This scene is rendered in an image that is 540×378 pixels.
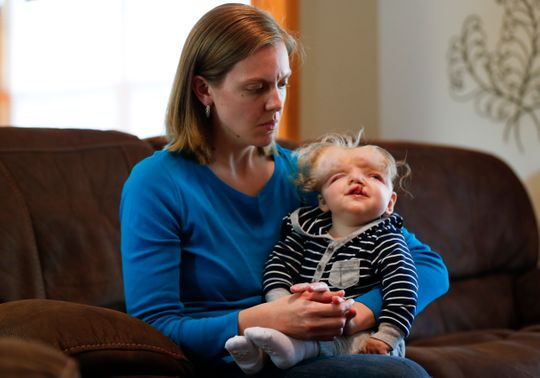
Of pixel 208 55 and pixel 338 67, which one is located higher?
pixel 208 55

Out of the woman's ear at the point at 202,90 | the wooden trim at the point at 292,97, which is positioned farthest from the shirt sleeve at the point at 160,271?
the wooden trim at the point at 292,97

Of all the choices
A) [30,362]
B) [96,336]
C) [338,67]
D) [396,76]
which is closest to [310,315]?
[96,336]

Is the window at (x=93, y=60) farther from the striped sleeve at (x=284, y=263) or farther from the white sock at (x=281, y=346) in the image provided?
Result: the white sock at (x=281, y=346)

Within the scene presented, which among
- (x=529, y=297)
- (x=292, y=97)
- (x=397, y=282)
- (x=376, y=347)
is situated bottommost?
(x=529, y=297)

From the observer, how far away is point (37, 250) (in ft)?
7.09

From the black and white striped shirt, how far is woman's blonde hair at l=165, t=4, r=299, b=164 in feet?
0.86

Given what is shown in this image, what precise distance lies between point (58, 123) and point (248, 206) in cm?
195

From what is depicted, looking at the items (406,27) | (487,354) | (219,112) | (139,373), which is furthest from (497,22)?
(139,373)

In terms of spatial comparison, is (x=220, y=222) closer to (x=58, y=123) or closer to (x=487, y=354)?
(x=487, y=354)

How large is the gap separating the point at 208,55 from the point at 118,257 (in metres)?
0.69

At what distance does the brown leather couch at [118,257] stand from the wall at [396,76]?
23.4 inches

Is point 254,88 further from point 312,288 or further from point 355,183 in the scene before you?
point 312,288

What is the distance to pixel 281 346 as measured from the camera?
1544 millimetres

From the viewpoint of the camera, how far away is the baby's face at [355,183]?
70.2 inches
